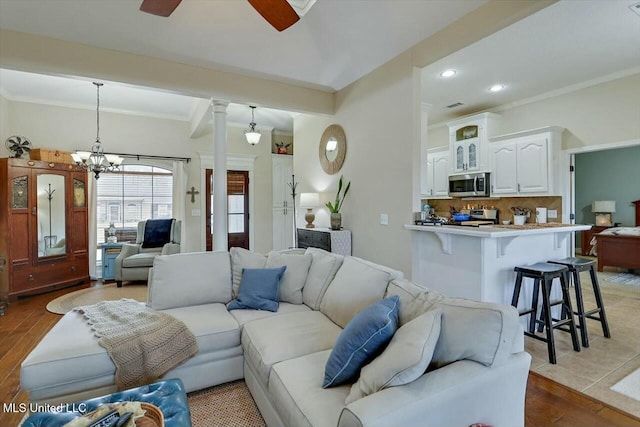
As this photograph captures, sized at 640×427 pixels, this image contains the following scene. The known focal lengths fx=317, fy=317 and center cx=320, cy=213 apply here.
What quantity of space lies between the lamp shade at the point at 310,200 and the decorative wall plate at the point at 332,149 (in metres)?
0.43

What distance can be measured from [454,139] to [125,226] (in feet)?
22.5

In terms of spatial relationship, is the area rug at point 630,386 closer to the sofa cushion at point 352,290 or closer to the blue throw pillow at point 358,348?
the sofa cushion at point 352,290

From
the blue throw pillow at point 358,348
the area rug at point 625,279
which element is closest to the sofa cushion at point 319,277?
the blue throw pillow at point 358,348

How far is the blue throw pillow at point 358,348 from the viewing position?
55.3 inches

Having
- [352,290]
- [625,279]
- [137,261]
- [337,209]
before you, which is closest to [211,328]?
[352,290]

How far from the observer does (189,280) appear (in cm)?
265

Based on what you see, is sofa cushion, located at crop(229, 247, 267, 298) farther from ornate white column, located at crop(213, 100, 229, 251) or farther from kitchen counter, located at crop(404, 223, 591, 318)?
kitchen counter, located at crop(404, 223, 591, 318)

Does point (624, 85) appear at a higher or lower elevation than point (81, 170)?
higher

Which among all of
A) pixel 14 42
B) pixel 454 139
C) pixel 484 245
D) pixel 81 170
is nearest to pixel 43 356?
pixel 14 42

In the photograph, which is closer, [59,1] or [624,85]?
[59,1]

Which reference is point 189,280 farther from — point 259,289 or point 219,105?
point 219,105

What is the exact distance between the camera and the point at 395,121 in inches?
139

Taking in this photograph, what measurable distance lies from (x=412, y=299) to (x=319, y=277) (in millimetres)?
1057

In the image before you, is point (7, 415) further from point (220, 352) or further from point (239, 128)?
point (239, 128)
